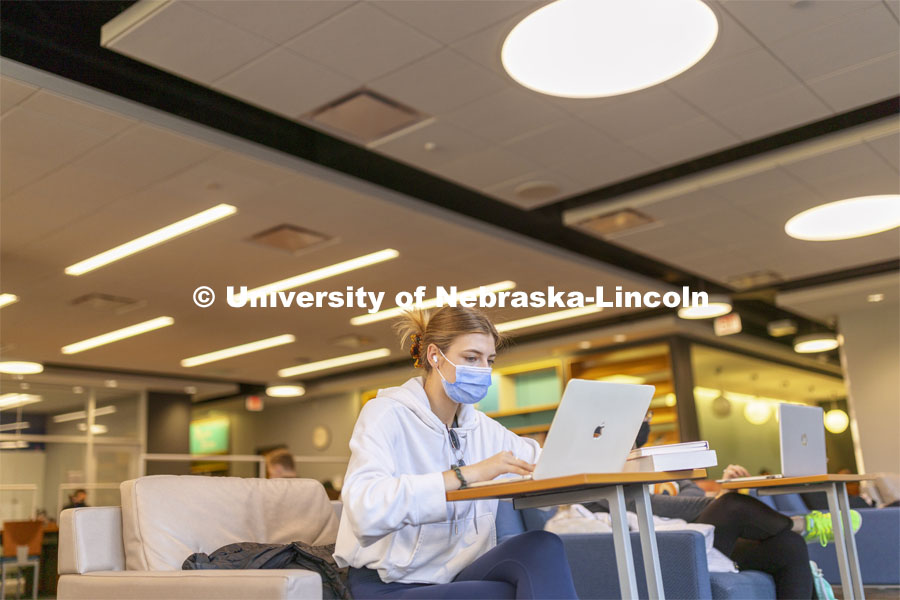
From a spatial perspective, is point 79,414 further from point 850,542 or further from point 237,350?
point 850,542

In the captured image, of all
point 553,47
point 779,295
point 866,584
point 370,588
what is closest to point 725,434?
point 779,295

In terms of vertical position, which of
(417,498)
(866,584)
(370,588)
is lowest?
(866,584)

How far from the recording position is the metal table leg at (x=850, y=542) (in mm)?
3447

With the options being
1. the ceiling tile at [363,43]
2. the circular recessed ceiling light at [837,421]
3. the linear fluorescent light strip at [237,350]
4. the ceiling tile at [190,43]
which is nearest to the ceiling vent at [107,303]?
the linear fluorescent light strip at [237,350]

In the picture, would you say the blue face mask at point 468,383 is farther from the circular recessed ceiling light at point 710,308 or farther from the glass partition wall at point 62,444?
the glass partition wall at point 62,444

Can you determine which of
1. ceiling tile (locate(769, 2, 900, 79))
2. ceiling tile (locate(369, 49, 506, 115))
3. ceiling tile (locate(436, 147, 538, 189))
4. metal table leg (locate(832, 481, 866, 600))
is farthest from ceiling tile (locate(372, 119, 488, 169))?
metal table leg (locate(832, 481, 866, 600))

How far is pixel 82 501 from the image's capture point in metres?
10.8

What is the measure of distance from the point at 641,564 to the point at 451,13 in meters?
2.72

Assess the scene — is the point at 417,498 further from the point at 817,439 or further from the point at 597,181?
the point at 597,181

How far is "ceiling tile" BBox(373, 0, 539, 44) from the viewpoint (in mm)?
4070

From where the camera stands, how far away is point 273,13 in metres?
4.11

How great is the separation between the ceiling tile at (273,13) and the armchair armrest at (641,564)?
272 cm

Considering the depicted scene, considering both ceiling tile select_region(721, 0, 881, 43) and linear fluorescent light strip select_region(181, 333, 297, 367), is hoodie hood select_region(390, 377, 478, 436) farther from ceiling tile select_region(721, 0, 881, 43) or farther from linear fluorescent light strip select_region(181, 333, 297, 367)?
linear fluorescent light strip select_region(181, 333, 297, 367)

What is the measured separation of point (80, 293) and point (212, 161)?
3.55 metres
